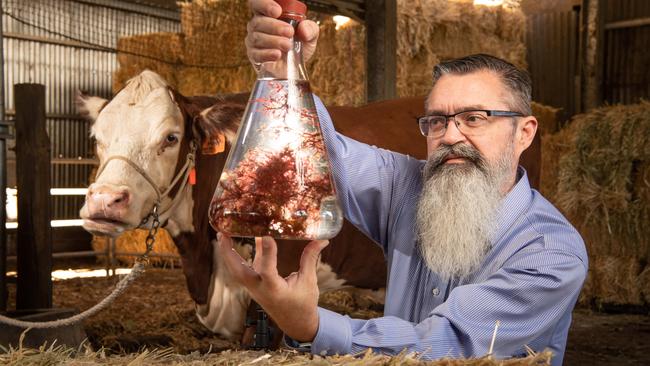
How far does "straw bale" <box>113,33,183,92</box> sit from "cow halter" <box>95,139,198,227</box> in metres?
6.26

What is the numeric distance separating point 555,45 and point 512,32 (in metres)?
2.23

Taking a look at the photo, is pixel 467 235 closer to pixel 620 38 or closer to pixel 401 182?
pixel 401 182

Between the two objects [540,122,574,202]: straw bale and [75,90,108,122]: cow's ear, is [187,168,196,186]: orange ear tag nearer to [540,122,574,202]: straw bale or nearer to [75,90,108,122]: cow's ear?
[75,90,108,122]: cow's ear

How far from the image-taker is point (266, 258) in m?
1.19

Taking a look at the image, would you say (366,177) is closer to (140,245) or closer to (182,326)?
(182,326)

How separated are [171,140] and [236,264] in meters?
2.42

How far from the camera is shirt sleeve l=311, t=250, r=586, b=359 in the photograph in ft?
4.75

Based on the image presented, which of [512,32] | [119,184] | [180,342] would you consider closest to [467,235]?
[119,184]

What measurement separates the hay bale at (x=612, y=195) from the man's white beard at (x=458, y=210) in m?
5.06

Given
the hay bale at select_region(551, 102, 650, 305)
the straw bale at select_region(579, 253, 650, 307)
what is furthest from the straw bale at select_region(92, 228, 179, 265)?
the straw bale at select_region(579, 253, 650, 307)

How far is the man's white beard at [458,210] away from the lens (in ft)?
6.24

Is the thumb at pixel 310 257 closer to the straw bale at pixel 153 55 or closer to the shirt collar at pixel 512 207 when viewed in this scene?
the shirt collar at pixel 512 207

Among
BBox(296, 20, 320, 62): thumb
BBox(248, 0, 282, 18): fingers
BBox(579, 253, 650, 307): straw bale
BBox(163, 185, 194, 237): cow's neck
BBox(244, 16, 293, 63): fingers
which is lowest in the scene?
BBox(579, 253, 650, 307): straw bale

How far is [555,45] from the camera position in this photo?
35.2 feet
